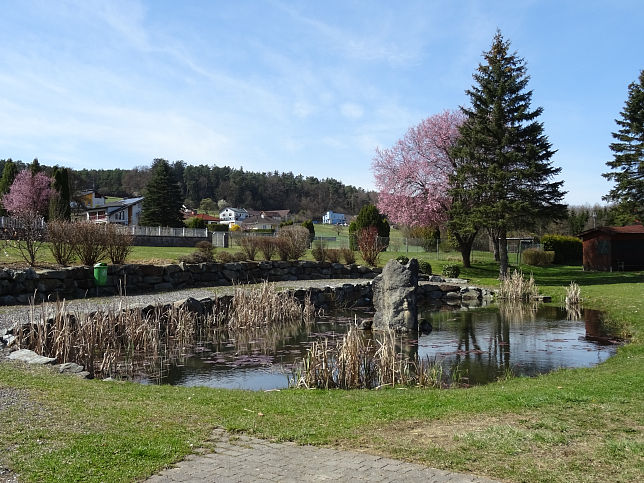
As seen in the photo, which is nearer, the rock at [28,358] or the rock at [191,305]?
the rock at [28,358]

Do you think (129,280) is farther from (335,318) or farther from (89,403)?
(89,403)

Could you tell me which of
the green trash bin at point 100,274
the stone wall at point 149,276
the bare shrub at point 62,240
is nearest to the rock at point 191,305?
the stone wall at point 149,276

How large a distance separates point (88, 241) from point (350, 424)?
13771 millimetres

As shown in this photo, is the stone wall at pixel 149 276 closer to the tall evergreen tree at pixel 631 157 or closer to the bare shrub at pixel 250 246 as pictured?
the bare shrub at pixel 250 246

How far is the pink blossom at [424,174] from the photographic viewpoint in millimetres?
30750

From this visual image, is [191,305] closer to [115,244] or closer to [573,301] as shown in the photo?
[115,244]

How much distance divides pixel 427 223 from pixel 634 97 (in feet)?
52.4

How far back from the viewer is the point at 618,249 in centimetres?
3312

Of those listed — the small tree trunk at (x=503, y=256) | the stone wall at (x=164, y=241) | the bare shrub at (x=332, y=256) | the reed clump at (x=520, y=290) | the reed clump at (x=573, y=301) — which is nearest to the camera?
the reed clump at (x=573, y=301)

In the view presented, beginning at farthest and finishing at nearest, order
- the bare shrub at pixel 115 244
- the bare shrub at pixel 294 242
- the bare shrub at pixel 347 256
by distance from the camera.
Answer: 1. the bare shrub at pixel 347 256
2. the bare shrub at pixel 294 242
3. the bare shrub at pixel 115 244

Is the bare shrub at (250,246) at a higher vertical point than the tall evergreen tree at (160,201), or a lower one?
lower

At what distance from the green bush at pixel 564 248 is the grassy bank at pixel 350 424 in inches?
1308

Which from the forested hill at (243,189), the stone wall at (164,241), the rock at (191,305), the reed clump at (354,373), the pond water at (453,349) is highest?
the forested hill at (243,189)

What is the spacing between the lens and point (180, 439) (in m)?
4.56
